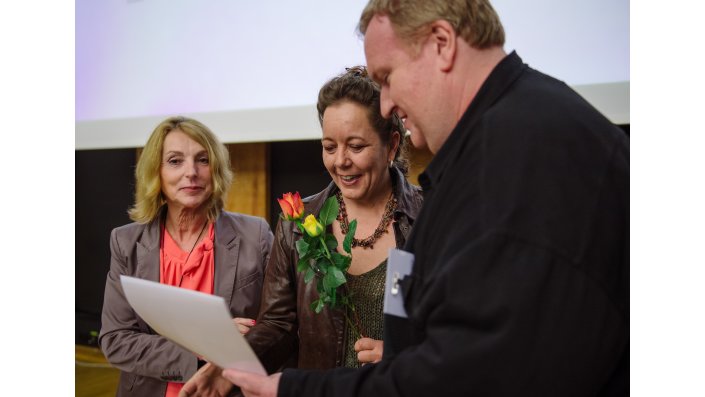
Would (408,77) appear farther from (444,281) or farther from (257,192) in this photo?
(257,192)

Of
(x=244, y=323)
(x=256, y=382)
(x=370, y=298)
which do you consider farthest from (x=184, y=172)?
(x=256, y=382)

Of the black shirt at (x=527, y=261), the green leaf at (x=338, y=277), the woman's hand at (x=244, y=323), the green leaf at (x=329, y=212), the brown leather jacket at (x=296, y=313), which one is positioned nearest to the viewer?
the black shirt at (x=527, y=261)

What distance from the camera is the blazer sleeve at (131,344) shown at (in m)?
1.68

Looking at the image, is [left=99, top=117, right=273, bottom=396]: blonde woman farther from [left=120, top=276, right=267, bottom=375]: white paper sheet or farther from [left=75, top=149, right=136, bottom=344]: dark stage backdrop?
[left=75, top=149, right=136, bottom=344]: dark stage backdrop

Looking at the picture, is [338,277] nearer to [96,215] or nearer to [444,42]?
[444,42]

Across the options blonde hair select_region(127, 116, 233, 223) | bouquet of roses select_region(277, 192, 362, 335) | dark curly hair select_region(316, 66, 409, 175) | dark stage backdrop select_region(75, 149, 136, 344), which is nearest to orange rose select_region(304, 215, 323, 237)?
bouquet of roses select_region(277, 192, 362, 335)

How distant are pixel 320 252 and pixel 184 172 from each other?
699mm

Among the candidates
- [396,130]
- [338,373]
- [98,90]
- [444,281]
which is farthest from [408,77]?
[98,90]

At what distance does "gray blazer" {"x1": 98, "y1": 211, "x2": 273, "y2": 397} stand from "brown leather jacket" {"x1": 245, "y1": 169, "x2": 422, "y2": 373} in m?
0.26

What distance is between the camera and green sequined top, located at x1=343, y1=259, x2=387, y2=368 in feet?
4.62

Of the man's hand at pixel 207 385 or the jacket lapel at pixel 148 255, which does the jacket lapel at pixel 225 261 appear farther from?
the man's hand at pixel 207 385

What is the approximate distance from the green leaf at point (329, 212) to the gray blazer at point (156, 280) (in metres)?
0.49

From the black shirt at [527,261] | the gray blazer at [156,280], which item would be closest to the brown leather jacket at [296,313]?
the gray blazer at [156,280]
